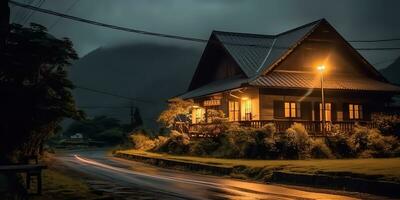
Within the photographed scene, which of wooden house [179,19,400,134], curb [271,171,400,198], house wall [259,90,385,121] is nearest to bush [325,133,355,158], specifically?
wooden house [179,19,400,134]

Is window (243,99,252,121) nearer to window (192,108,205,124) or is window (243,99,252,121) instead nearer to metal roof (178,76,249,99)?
metal roof (178,76,249,99)

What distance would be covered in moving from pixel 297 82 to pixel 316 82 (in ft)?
5.62

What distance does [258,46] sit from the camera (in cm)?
4372

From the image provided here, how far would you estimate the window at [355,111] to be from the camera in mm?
40969

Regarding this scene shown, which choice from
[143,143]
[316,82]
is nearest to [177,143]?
[143,143]

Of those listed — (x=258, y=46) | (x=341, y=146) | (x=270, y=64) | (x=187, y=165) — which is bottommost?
(x=187, y=165)

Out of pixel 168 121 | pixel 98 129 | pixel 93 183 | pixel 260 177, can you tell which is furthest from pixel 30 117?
pixel 98 129

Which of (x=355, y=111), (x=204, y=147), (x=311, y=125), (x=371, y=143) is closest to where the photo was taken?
(x=371, y=143)

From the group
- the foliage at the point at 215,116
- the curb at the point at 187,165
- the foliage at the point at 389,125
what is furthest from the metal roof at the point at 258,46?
the curb at the point at 187,165

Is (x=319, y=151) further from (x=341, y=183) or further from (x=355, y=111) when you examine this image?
(x=341, y=183)

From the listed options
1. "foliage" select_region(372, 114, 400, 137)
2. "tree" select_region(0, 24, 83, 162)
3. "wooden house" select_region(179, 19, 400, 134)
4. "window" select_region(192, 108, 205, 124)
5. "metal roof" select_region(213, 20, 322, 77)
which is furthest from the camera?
"window" select_region(192, 108, 205, 124)

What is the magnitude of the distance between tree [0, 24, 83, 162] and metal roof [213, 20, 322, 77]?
14.2 meters

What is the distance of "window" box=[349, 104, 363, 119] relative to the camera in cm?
4097

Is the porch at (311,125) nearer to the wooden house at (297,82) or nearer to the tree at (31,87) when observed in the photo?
the wooden house at (297,82)
